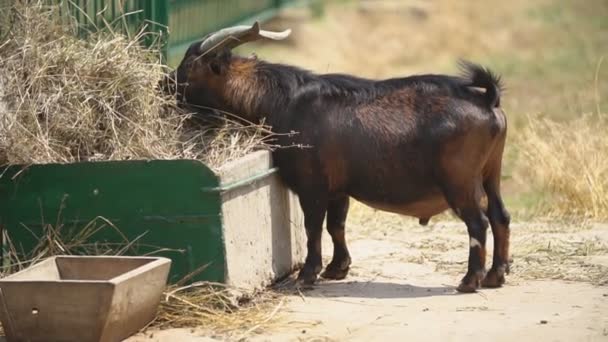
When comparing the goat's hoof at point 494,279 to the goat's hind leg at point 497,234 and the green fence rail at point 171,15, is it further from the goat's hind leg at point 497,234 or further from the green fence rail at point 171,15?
the green fence rail at point 171,15

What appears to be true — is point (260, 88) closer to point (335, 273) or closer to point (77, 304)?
point (335, 273)

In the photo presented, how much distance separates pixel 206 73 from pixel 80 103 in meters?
1.17

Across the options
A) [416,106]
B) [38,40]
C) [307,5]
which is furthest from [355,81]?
[307,5]

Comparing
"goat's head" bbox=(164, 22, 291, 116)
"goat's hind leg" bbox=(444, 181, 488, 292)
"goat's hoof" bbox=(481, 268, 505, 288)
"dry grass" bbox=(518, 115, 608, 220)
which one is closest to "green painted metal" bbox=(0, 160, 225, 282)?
"goat's head" bbox=(164, 22, 291, 116)

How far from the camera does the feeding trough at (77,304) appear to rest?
7289 millimetres

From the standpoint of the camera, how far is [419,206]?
9266mm

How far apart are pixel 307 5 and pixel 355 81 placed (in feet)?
50.6

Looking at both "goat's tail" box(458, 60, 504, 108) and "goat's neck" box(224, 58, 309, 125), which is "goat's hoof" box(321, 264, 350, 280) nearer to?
"goat's neck" box(224, 58, 309, 125)

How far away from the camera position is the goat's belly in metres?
9.20

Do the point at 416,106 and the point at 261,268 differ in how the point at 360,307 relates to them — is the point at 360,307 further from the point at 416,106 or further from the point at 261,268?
the point at 416,106

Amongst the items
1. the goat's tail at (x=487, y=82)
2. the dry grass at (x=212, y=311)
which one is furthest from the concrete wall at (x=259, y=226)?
the goat's tail at (x=487, y=82)

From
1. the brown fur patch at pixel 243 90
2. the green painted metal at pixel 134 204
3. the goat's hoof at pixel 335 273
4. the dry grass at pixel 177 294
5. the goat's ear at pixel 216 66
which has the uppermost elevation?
the goat's ear at pixel 216 66

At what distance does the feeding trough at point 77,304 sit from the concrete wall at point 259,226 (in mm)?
814

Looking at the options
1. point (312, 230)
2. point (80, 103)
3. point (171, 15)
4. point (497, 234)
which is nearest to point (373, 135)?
point (312, 230)
